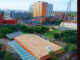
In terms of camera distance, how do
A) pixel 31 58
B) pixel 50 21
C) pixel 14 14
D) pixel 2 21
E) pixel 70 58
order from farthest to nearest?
pixel 14 14 → pixel 50 21 → pixel 2 21 → pixel 31 58 → pixel 70 58

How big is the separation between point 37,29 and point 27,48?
2422 mm

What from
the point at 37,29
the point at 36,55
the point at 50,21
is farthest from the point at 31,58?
the point at 50,21

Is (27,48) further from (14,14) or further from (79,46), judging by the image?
(14,14)

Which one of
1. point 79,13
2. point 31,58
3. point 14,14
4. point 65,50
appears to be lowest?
point 31,58

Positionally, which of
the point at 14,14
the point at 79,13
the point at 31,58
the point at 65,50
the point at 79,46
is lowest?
the point at 31,58

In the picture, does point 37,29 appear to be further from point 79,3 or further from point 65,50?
point 79,3

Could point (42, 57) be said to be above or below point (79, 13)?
below

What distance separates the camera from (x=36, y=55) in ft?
6.31

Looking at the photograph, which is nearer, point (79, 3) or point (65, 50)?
point (79, 3)

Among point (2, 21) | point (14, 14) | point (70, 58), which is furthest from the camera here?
point (14, 14)

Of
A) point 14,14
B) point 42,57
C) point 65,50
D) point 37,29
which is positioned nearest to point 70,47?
point 65,50

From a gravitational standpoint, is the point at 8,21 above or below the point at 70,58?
above

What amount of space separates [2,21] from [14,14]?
3.44 m

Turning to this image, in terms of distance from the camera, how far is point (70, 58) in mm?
1770
